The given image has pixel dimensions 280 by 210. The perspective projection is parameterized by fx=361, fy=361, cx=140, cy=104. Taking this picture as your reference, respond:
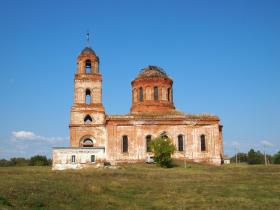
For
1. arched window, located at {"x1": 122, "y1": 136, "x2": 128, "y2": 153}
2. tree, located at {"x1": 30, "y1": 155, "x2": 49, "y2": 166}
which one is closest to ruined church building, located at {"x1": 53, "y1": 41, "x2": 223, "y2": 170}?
arched window, located at {"x1": 122, "y1": 136, "x2": 128, "y2": 153}

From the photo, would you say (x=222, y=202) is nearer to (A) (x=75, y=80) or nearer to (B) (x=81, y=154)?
(B) (x=81, y=154)

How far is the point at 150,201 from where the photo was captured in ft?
48.5

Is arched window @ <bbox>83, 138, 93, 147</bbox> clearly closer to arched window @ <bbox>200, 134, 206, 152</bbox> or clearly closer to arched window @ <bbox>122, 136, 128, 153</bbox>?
arched window @ <bbox>122, 136, 128, 153</bbox>

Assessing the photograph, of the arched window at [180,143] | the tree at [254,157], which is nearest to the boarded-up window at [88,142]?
the arched window at [180,143]

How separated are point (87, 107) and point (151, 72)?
30.3ft

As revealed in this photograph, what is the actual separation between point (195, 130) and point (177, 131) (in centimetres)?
194

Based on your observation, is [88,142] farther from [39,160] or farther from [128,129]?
[39,160]

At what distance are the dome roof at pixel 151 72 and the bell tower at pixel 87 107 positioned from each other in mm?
5898

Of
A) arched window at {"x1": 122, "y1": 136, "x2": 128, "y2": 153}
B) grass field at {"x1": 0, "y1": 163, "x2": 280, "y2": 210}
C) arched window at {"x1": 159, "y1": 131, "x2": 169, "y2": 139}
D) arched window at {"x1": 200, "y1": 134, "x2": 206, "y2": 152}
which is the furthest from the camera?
arched window at {"x1": 200, "y1": 134, "x2": 206, "y2": 152}

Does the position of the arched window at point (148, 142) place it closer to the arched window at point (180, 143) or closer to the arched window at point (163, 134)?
the arched window at point (163, 134)

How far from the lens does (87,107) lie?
39.7 m

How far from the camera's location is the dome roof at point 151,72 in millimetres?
43219

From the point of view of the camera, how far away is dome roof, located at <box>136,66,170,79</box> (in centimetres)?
4322

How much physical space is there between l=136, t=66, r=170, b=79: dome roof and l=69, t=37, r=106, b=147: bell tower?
5.90 meters
